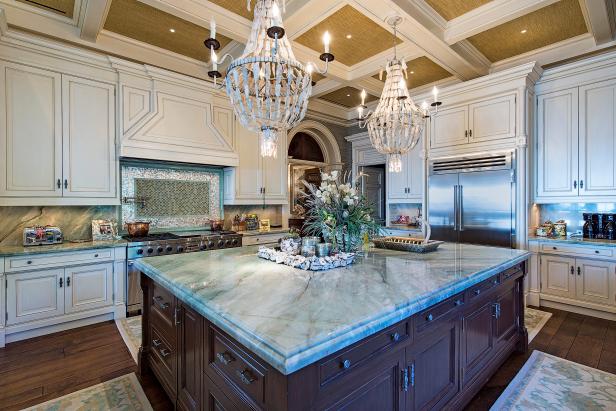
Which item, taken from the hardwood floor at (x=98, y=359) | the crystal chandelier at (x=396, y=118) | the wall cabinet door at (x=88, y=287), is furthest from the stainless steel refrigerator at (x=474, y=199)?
the wall cabinet door at (x=88, y=287)

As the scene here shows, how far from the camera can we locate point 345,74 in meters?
4.52

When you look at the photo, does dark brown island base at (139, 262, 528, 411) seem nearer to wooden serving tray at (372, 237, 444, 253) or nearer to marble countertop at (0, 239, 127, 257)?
wooden serving tray at (372, 237, 444, 253)

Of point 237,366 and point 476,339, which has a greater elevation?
point 237,366

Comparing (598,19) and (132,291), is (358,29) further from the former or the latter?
(132,291)

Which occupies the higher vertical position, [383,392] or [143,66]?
[143,66]

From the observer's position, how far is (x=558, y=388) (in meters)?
2.20

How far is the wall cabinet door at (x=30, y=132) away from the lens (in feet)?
9.83

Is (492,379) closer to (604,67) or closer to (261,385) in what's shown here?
(261,385)

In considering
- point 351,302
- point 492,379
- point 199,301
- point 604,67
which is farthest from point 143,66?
point 604,67

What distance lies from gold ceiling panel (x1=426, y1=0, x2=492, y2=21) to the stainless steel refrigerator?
5.93ft

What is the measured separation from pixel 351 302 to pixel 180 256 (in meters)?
1.58

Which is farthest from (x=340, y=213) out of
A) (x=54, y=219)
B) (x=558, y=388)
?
(x=54, y=219)

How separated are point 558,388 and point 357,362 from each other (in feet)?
6.64

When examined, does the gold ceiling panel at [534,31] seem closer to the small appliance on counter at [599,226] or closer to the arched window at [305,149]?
the small appliance on counter at [599,226]
